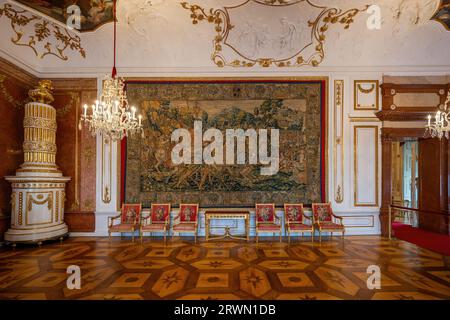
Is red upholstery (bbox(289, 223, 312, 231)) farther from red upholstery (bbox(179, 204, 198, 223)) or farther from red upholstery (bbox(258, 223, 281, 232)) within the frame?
red upholstery (bbox(179, 204, 198, 223))

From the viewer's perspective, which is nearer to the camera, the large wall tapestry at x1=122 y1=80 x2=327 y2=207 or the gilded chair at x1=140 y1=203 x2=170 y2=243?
the gilded chair at x1=140 y1=203 x2=170 y2=243

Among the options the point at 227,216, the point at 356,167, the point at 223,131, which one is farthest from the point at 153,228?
the point at 356,167

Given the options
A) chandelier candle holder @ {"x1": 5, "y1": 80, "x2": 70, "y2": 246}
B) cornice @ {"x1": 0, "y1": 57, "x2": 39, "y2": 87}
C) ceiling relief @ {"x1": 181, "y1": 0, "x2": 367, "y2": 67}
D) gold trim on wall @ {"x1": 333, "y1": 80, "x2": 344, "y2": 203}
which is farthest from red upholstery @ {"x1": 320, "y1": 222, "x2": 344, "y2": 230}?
cornice @ {"x1": 0, "y1": 57, "x2": 39, "y2": 87}

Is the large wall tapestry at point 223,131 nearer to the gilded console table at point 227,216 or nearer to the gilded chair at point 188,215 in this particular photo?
the gilded chair at point 188,215

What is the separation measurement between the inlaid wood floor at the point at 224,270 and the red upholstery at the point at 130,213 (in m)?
0.56

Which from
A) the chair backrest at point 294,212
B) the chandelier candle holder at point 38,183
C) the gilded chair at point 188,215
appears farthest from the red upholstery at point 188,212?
the chandelier candle holder at point 38,183

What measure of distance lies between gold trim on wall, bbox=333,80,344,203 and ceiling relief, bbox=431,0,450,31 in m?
2.34

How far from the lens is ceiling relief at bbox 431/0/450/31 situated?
5.05 m

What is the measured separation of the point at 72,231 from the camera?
5988 millimetres

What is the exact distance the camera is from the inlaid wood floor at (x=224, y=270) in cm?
309

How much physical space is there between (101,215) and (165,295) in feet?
13.0

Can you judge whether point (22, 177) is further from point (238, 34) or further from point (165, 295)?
point (238, 34)

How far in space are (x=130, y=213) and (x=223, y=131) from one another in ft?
10.5

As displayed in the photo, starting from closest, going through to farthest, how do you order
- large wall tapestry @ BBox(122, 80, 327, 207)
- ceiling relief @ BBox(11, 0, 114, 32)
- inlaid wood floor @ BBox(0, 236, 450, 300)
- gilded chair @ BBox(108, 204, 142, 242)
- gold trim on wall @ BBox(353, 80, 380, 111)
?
1. inlaid wood floor @ BBox(0, 236, 450, 300)
2. ceiling relief @ BBox(11, 0, 114, 32)
3. gilded chair @ BBox(108, 204, 142, 242)
4. large wall tapestry @ BBox(122, 80, 327, 207)
5. gold trim on wall @ BBox(353, 80, 380, 111)
